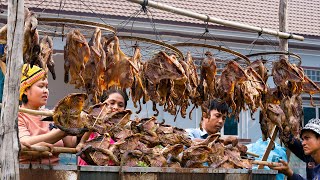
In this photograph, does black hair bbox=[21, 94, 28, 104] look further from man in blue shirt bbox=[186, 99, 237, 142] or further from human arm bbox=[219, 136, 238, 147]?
man in blue shirt bbox=[186, 99, 237, 142]

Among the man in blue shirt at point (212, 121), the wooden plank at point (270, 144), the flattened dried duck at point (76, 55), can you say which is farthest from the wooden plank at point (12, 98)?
the wooden plank at point (270, 144)

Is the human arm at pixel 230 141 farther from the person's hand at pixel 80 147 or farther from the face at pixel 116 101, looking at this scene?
the person's hand at pixel 80 147

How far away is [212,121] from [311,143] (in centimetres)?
136

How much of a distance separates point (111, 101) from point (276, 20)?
15.9 m

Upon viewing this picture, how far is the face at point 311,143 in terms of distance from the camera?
7734 mm

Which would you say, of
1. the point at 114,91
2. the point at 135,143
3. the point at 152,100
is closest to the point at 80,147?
the point at 135,143

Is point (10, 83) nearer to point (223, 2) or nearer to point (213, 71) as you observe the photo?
point (213, 71)

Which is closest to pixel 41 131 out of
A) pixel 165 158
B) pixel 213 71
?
pixel 165 158

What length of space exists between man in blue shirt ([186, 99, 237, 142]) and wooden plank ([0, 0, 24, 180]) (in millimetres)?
3536

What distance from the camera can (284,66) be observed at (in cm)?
919

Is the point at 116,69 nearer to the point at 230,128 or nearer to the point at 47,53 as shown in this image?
the point at 47,53

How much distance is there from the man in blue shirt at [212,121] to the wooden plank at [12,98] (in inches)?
139

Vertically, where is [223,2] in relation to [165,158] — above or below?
above

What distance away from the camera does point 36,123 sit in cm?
656
